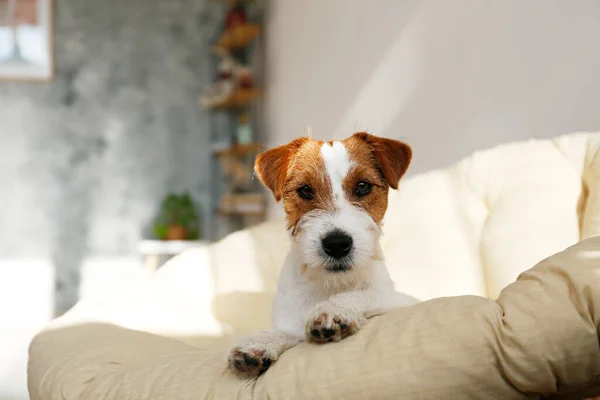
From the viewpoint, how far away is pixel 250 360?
111cm

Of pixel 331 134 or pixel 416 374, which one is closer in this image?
pixel 416 374

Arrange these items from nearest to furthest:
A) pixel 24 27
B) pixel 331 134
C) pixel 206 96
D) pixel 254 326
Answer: pixel 254 326 < pixel 331 134 < pixel 24 27 < pixel 206 96

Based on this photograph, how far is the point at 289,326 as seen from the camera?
1.34m

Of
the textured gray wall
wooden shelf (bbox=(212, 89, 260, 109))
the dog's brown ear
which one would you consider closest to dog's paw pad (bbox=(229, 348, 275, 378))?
the dog's brown ear

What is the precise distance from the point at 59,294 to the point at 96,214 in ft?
2.39

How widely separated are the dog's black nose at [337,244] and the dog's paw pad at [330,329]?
16cm

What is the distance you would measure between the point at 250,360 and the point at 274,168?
0.47m

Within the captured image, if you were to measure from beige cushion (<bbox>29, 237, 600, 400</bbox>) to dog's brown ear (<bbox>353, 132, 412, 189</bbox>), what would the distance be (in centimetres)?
40

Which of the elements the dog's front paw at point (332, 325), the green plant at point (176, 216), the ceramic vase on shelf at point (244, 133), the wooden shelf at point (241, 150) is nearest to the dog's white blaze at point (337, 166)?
the dog's front paw at point (332, 325)

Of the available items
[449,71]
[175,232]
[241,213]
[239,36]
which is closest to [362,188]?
[449,71]

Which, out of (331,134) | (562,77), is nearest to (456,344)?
(562,77)

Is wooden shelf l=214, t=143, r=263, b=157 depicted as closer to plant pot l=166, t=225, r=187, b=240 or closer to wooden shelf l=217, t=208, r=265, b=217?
wooden shelf l=217, t=208, r=265, b=217

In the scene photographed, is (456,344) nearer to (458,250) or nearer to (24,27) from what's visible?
(458,250)

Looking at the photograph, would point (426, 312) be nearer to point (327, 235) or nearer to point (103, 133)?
point (327, 235)
